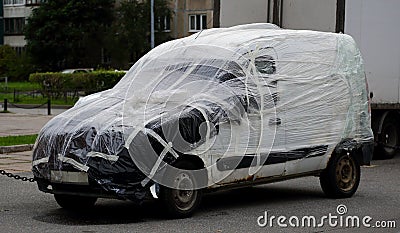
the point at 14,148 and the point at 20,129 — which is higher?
the point at 14,148

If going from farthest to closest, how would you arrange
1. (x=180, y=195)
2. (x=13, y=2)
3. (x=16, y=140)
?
(x=13, y=2), (x=16, y=140), (x=180, y=195)

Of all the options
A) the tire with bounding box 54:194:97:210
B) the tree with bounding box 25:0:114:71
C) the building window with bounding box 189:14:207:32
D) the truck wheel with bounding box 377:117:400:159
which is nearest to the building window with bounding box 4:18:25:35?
the tree with bounding box 25:0:114:71

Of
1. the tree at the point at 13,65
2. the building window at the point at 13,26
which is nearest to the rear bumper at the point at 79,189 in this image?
the tree at the point at 13,65

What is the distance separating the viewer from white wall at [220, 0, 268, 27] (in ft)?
55.4

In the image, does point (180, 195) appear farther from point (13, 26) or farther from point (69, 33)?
point (13, 26)

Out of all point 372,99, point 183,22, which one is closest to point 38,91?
point 183,22

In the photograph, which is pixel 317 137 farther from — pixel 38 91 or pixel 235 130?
pixel 38 91

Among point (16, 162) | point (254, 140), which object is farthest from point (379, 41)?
point (254, 140)

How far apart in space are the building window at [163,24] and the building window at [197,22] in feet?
5.54

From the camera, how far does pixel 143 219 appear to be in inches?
382

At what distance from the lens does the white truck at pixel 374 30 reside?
53.3 ft

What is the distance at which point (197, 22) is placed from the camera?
63750 millimetres

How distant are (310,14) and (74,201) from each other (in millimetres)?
7784

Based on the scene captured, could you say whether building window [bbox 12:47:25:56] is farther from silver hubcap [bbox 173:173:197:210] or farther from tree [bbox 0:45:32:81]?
silver hubcap [bbox 173:173:197:210]
